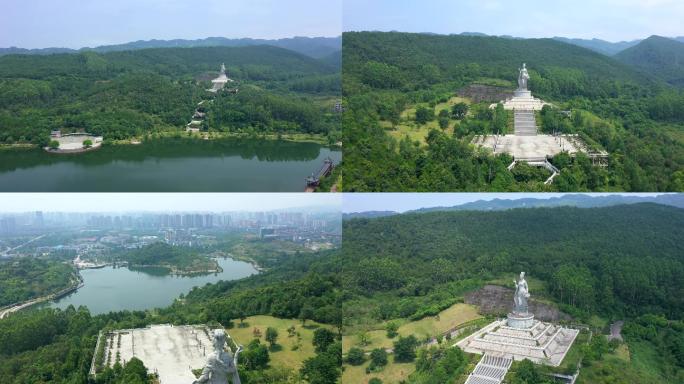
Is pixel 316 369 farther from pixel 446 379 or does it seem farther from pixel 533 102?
pixel 533 102

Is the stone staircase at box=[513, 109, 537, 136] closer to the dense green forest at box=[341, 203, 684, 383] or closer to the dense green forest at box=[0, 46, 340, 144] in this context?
the dense green forest at box=[341, 203, 684, 383]

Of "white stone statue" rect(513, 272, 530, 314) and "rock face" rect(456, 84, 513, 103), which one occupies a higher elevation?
"rock face" rect(456, 84, 513, 103)

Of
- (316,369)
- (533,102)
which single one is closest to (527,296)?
(316,369)

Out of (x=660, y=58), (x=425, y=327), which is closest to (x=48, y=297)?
(x=425, y=327)

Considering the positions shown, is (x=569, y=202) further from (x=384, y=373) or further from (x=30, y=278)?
(x=30, y=278)

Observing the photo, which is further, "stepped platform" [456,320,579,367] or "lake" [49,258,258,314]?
"lake" [49,258,258,314]

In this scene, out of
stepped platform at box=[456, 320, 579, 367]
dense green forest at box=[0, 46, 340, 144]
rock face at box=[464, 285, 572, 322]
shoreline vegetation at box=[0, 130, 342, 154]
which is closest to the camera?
stepped platform at box=[456, 320, 579, 367]

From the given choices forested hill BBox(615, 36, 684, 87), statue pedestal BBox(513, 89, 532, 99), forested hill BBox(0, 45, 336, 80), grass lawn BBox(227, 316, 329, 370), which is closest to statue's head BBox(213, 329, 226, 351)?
grass lawn BBox(227, 316, 329, 370)
